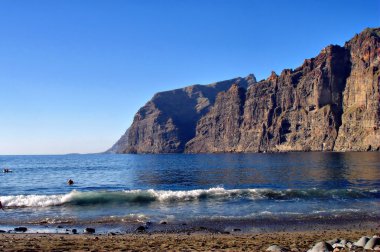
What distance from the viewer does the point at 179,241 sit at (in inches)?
763

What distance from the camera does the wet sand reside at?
1715 cm

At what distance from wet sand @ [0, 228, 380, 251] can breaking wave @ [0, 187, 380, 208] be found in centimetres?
1537

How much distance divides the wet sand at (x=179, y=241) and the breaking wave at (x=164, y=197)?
15.4 m

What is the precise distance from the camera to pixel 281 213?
2936 centimetres

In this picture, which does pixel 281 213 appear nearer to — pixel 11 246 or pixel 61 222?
pixel 61 222

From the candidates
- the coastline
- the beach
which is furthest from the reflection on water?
the coastline

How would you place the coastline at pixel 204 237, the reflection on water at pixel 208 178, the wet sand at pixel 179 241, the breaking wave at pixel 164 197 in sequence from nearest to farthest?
the wet sand at pixel 179 241, the coastline at pixel 204 237, the breaking wave at pixel 164 197, the reflection on water at pixel 208 178

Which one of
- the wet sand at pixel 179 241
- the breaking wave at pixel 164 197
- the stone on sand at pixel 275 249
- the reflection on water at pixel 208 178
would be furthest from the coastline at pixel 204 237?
the reflection on water at pixel 208 178

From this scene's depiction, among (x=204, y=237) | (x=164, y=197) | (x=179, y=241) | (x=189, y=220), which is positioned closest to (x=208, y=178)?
(x=164, y=197)

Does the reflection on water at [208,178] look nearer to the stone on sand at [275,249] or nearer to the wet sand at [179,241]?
the wet sand at [179,241]

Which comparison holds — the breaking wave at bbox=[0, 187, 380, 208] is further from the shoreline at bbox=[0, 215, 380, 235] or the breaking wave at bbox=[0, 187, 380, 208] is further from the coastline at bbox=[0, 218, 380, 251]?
the coastline at bbox=[0, 218, 380, 251]

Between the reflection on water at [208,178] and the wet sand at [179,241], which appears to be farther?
the reflection on water at [208,178]

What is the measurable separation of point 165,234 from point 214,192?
18746mm

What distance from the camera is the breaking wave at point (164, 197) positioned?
37.6m
